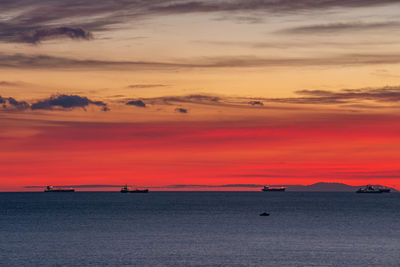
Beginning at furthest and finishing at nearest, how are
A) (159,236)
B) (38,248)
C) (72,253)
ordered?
(159,236)
(38,248)
(72,253)

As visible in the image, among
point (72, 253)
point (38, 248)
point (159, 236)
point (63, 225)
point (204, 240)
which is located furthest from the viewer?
point (63, 225)

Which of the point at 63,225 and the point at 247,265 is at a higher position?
the point at 247,265

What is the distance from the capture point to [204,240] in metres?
140

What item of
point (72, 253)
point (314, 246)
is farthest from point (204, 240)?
point (72, 253)

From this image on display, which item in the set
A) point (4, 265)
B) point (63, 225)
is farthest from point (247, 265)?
point (63, 225)

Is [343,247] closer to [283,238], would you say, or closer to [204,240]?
[283,238]

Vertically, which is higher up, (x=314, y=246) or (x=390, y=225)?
(x=314, y=246)

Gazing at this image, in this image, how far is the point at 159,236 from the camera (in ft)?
488

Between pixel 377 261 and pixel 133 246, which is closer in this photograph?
pixel 377 261

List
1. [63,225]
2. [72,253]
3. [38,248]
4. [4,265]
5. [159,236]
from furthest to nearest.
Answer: [63,225] → [159,236] → [38,248] → [72,253] → [4,265]

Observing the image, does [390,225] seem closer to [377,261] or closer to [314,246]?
[314,246]

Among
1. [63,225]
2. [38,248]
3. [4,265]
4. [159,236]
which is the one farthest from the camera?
[63,225]

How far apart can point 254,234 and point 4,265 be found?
68584 millimetres

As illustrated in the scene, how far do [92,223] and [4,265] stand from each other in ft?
312
